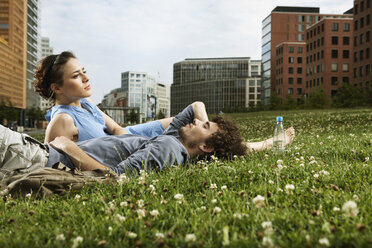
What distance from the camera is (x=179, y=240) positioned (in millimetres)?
2113

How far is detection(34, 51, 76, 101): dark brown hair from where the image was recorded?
5.75 metres

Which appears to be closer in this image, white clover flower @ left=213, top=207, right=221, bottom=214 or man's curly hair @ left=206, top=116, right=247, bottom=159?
white clover flower @ left=213, top=207, right=221, bottom=214

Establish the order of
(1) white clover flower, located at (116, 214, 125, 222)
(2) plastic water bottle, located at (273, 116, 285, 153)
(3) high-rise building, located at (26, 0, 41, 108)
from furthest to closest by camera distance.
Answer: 1. (3) high-rise building, located at (26, 0, 41, 108)
2. (2) plastic water bottle, located at (273, 116, 285, 153)
3. (1) white clover flower, located at (116, 214, 125, 222)

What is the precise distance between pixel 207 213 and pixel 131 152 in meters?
2.33

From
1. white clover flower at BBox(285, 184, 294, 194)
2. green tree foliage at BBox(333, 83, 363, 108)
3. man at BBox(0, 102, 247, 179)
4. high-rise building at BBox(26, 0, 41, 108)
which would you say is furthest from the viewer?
high-rise building at BBox(26, 0, 41, 108)

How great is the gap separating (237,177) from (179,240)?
1776 mm

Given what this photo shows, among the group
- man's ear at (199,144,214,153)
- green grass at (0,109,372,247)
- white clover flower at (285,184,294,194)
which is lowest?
green grass at (0,109,372,247)

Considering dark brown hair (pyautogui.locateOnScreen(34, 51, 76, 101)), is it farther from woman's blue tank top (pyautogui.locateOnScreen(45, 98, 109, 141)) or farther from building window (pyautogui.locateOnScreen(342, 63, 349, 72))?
building window (pyautogui.locateOnScreen(342, 63, 349, 72))

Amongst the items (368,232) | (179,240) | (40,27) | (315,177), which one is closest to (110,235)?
(179,240)

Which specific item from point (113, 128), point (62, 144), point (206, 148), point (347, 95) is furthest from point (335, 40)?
point (62, 144)

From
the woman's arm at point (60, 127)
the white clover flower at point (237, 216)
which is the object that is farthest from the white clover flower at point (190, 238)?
the woman's arm at point (60, 127)

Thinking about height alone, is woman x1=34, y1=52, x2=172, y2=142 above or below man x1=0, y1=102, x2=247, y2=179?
above

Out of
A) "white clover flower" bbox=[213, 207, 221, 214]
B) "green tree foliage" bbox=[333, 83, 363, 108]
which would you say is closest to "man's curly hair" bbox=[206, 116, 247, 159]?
"white clover flower" bbox=[213, 207, 221, 214]

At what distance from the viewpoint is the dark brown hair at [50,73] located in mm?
5746
